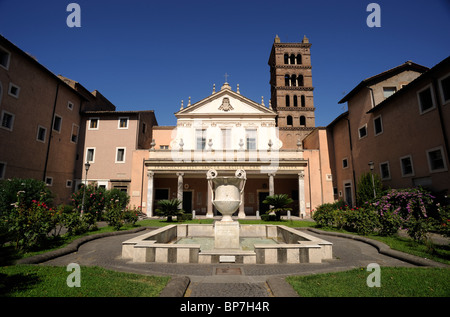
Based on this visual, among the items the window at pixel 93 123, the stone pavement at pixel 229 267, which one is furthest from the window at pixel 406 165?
the window at pixel 93 123

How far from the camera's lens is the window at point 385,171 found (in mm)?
16828

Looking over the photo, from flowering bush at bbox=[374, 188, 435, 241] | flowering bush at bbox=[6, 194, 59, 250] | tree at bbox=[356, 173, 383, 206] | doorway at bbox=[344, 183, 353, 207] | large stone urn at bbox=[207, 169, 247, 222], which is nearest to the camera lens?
flowering bush at bbox=[6, 194, 59, 250]

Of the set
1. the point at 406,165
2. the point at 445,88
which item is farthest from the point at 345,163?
the point at 445,88

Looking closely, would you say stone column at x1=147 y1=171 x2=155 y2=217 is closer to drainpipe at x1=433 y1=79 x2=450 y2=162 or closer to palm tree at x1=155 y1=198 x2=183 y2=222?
palm tree at x1=155 y1=198 x2=183 y2=222

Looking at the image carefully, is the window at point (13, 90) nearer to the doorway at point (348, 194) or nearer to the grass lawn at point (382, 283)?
the grass lawn at point (382, 283)

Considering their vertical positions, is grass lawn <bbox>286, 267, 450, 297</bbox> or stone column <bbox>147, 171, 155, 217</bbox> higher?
stone column <bbox>147, 171, 155, 217</bbox>

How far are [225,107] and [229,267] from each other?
872 inches

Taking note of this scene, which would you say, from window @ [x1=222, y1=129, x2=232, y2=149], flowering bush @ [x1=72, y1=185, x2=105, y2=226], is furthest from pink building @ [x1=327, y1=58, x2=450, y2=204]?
flowering bush @ [x1=72, y1=185, x2=105, y2=226]

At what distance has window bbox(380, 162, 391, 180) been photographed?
16.8 meters

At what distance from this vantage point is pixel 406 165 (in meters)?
15.4

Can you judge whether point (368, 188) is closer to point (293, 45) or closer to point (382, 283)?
point (382, 283)

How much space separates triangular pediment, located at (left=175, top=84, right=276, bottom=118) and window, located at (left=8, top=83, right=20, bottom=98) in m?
13.4

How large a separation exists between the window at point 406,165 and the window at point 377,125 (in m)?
3.11

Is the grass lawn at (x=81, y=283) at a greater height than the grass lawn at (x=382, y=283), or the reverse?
the grass lawn at (x=81, y=283)
